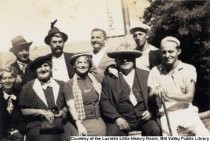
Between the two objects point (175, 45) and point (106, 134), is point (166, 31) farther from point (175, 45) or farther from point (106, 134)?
point (106, 134)

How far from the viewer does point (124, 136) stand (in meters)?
5.65

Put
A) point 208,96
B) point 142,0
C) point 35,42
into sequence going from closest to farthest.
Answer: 1. point 208,96
2. point 142,0
3. point 35,42

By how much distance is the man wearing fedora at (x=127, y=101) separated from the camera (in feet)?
18.5

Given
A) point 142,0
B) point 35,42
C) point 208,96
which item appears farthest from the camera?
point 35,42

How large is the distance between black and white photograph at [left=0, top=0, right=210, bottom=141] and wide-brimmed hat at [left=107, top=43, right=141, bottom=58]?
0.04 ft

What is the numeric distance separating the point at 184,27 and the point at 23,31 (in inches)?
97.6

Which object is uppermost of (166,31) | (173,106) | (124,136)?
(166,31)

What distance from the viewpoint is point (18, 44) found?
641cm

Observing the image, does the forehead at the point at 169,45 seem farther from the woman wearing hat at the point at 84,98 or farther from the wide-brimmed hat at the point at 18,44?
the wide-brimmed hat at the point at 18,44

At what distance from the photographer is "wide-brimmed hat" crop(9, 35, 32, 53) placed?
251 inches

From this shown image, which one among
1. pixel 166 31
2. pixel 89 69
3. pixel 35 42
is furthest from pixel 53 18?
pixel 166 31

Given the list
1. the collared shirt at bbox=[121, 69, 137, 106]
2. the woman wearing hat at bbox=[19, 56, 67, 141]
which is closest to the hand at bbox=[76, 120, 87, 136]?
the woman wearing hat at bbox=[19, 56, 67, 141]

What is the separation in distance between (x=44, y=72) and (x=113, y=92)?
3.49 ft

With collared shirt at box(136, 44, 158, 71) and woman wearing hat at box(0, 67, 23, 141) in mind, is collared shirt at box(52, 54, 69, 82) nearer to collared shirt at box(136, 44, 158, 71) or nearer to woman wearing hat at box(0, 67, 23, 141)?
woman wearing hat at box(0, 67, 23, 141)
